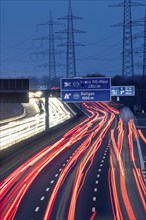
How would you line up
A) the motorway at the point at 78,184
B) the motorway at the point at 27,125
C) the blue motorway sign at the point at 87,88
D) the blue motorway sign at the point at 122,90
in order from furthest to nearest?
the blue motorway sign at the point at 122,90 < the motorway at the point at 27,125 < the blue motorway sign at the point at 87,88 < the motorway at the point at 78,184

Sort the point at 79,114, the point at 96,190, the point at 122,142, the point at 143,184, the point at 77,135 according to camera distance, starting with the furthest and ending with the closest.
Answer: the point at 79,114 < the point at 77,135 < the point at 122,142 < the point at 143,184 < the point at 96,190

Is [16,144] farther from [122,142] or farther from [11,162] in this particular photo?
[122,142]

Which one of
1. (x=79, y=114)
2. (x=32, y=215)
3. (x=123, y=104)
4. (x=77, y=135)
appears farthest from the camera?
(x=123, y=104)

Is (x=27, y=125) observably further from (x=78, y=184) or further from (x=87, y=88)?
(x=78, y=184)

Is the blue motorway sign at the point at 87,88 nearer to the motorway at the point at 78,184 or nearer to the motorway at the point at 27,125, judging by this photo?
the motorway at the point at 78,184

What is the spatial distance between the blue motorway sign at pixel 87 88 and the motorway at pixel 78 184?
16.5 feet

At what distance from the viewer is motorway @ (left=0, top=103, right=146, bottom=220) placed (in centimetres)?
3016

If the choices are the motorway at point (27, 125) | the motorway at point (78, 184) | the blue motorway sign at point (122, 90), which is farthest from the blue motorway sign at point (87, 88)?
the motorway at point (27, 125)

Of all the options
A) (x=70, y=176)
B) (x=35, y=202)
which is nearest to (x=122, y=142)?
(x=70, y=176)

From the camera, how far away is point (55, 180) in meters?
39.8

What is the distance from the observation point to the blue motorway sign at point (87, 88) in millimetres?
60281

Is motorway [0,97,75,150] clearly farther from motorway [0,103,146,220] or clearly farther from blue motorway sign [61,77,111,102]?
blue motorway sign [61,77,111,102]

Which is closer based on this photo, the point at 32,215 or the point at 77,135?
the point at 32,215

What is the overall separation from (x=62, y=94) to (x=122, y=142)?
9201 millimetres
